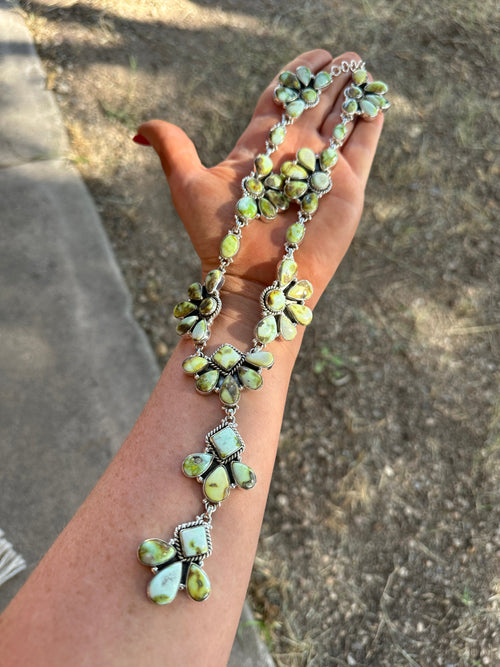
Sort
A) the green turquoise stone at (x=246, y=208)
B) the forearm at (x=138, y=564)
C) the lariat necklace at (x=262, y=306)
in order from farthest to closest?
the green turquoise stone at (x=246, y=208), the lariat necklace at (x=262, y=306), the forearm at (x=138, y=564)

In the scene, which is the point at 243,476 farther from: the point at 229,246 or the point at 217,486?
the point at 229,246

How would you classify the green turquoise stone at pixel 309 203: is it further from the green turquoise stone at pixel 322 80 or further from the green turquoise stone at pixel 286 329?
the green turquoise stone at pixel 322 80

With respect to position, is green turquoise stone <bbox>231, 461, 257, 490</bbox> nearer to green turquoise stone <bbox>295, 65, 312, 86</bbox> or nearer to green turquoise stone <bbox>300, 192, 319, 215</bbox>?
green turquoise stone <bbox>300, 192, 319, 215</bbox>

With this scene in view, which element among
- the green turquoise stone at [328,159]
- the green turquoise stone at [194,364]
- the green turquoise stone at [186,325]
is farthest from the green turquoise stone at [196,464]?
the green turquoise stone at [328,159]

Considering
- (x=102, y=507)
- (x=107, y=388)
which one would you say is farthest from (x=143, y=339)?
(x=102, y=507)

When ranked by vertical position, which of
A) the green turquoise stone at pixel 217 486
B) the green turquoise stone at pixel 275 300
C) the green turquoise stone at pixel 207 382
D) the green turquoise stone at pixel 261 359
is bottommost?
the green turquoise stone at pixel 217 486

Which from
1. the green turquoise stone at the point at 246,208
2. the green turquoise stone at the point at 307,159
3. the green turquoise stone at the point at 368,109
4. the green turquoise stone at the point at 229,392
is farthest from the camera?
the green turquoise stone at the point at 368,109
